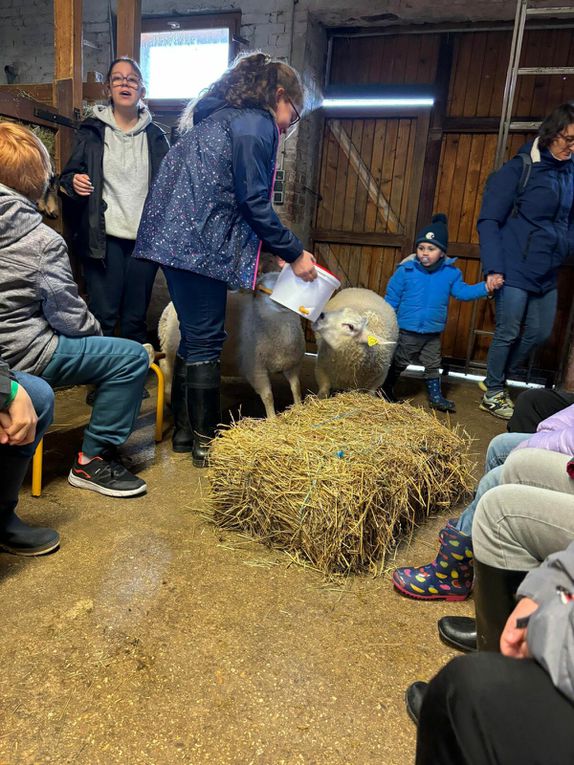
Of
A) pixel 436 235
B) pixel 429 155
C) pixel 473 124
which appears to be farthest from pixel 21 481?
pixel 473 124

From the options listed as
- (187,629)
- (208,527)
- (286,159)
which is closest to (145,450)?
(208,527)

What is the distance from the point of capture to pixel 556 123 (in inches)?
131

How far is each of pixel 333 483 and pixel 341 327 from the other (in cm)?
140

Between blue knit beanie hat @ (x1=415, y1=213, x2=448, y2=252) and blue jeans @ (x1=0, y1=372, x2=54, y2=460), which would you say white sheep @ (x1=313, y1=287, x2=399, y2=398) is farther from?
blue jeans @ (x1=0, y1=372, x2=54, y2=460)

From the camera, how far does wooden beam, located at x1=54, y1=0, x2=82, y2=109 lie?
3.26 meters

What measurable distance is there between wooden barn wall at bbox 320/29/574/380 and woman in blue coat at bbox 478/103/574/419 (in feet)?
2.80

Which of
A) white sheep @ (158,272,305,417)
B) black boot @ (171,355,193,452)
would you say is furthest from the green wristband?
white sheep @ (158,272,305,417)

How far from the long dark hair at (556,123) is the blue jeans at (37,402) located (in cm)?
329

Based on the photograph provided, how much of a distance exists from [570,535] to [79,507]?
6.02ft

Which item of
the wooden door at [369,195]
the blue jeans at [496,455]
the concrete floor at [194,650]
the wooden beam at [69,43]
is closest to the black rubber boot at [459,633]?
the concrete floor at [194,650]

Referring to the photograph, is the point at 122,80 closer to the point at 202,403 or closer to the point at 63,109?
the point at 63,109

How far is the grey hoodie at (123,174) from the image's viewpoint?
127 inches

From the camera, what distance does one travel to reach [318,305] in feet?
8.76

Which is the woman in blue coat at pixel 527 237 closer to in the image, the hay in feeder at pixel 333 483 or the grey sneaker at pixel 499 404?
the grey sneaker at pixel 499 404
